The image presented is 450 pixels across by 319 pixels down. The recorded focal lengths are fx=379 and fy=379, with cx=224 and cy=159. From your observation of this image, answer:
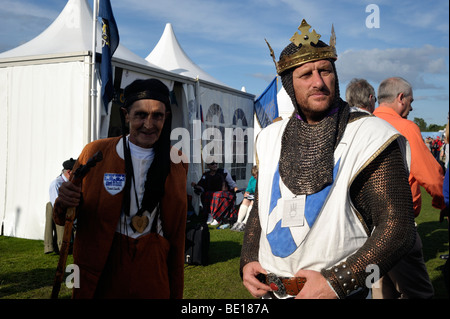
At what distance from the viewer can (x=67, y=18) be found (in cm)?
781

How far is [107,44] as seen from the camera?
635 centimetres

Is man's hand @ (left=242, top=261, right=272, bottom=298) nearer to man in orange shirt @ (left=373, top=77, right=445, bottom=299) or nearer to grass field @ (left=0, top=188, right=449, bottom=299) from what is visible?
man in orange shirt @ (left=373, top=77, right=445, bottom=299)

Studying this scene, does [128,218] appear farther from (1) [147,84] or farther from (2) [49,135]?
(2) [49,135]

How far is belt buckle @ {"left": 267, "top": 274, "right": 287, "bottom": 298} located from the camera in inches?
61.5

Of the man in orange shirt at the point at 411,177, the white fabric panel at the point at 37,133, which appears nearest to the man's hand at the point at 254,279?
the man in orange shirt at the point at 411,177

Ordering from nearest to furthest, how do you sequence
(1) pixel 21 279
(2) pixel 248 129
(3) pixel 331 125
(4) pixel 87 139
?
1. (3) pixel 331 125
2. (1) pixel 21 279
3. (4) pixel 87 139
4. (2) pixel 248 129

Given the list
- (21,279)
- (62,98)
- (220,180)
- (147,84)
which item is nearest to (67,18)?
(62,98)

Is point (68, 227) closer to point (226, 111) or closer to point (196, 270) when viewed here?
point (196, 270)

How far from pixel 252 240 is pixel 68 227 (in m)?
0.95

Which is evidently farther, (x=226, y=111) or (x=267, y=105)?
(x=267, y=105)

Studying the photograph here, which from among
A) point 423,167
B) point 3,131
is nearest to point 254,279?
point 423,167

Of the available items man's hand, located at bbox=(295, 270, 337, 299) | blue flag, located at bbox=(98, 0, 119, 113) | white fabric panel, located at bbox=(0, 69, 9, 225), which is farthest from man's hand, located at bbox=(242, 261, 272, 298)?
white fabric panel, located at bbox=(0, 69, 9, 225)
